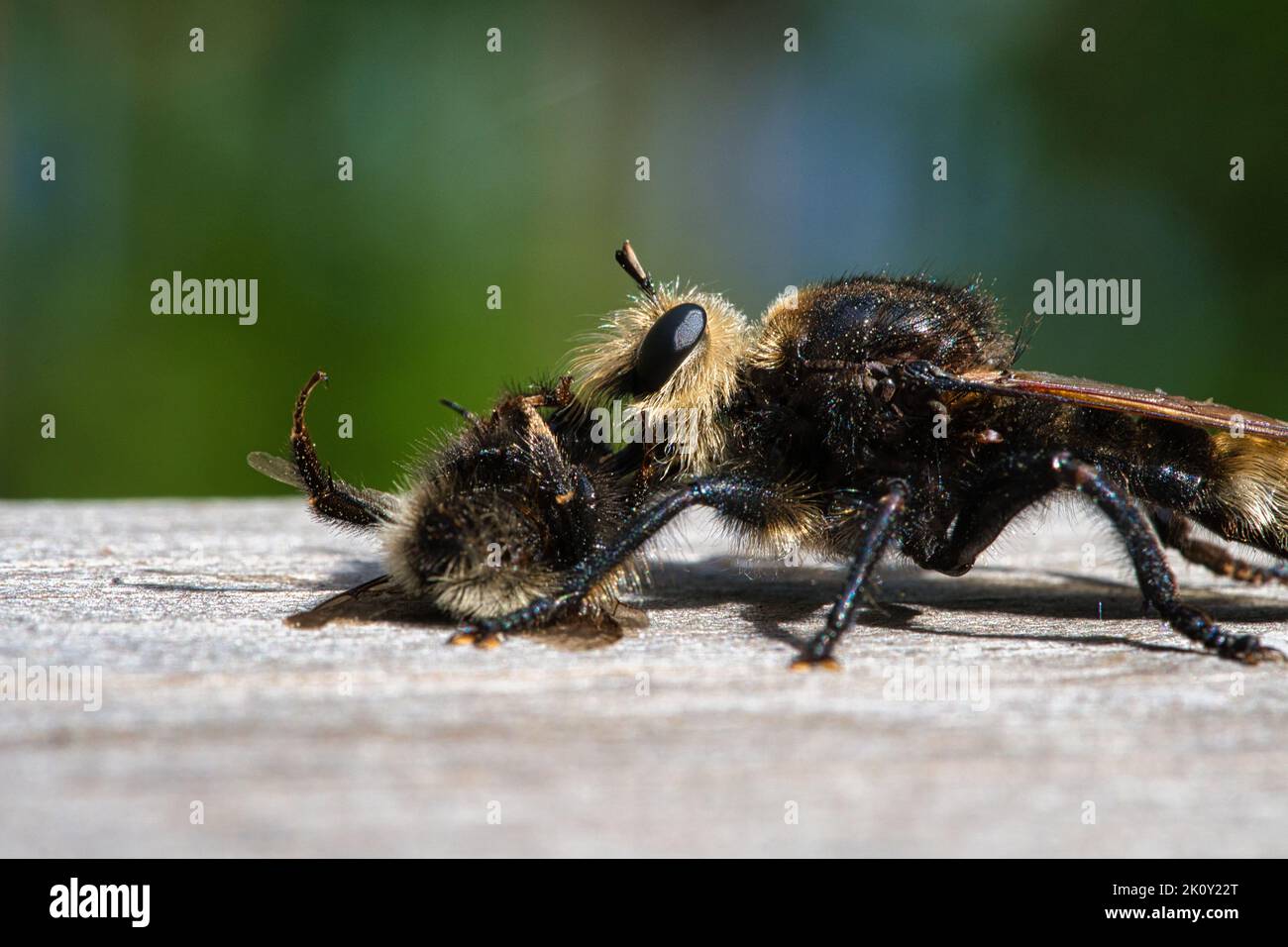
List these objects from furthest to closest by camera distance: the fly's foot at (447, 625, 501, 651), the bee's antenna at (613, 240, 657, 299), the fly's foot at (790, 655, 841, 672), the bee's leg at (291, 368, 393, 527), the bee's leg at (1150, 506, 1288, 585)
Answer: the bee's leg at (1150, 506, 1288, 585) < the bee's antenna at (613, 240, 657, 299) < the bee's leg at (291, 368, 393, 527) < the fly's foot at (447, 625, 501, 651) < the fly's foot at (790, 655, 841, 672)

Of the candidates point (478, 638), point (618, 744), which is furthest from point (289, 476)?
point (618, 744)

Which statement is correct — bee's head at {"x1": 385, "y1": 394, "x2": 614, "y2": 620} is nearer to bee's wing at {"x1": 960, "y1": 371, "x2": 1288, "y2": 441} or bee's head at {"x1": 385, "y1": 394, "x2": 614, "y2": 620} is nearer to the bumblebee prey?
the bumblebee prey

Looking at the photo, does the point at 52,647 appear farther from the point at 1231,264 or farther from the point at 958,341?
the point at 1231,264

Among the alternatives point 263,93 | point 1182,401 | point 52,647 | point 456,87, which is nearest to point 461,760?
point 52,647

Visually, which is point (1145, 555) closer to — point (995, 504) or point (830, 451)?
point (995, 504)

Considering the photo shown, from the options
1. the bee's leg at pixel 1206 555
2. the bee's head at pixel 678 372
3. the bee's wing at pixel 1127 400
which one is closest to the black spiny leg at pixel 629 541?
the bee's head at pixel 678 372

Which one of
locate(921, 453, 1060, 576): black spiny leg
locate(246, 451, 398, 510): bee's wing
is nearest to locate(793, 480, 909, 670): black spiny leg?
locate(921, 453, 1060, 576): black spiny leg
